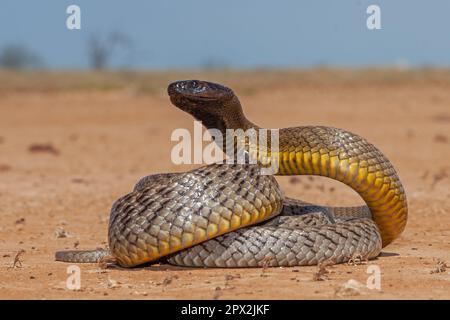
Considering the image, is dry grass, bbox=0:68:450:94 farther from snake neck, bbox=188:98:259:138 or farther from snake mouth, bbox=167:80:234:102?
snake mouth, bbox=167:80:234:102

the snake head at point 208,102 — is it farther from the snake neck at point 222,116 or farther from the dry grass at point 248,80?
the dry grass at point 248,80

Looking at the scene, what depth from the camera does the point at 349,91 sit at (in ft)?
122

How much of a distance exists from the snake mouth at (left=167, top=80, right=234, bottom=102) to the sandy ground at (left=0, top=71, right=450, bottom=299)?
1.67 meters

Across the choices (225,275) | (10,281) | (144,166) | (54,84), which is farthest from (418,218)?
(54,84)

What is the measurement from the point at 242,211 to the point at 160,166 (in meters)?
11.2

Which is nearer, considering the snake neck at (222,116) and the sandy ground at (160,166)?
the sandy ground at (160,166)

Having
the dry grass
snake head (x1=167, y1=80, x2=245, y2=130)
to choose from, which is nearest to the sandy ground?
the dry grass

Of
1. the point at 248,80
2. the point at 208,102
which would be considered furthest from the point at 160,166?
the point at 248,80

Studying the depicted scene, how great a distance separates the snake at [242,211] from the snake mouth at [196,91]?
0.01 meters

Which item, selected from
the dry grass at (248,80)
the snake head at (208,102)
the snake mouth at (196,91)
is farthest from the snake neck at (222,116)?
the dry grass at (248,80)

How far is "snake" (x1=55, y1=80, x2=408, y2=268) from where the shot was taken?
7.79m

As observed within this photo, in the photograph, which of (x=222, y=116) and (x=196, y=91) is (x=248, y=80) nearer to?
(x=222, y=116)

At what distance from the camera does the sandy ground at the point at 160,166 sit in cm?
730

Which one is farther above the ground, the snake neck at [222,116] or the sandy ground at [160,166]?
the snake neck at [222,116]
